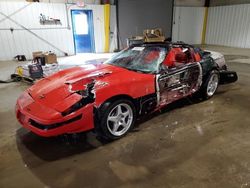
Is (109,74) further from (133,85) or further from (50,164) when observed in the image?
(50,164)

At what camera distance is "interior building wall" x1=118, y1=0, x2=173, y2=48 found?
11008mm

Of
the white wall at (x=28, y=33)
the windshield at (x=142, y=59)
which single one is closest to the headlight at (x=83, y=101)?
the windshield at (x=142, y=59)

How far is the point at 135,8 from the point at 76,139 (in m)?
10.00

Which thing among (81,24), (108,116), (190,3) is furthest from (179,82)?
(190,3)

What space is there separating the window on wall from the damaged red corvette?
7.37 meters

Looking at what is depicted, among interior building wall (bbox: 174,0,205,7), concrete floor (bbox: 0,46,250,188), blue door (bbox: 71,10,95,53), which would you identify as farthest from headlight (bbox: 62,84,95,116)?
interior building wall (bbox: 174,0,205,7)

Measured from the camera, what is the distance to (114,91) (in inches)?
103

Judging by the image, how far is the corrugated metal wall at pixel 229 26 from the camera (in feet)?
40.3

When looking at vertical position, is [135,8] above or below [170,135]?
above

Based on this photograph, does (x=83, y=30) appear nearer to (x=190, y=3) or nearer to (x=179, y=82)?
(x=190, y=3)

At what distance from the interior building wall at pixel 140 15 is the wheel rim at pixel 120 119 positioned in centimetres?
902

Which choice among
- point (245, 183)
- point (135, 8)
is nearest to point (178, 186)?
point (245, 183)

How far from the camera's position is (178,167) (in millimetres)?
2297

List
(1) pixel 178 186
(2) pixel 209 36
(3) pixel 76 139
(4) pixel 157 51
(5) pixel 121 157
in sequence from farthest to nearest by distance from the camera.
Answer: (2) pixel 209 36, (4) pixel 157 51, (3) pixel 76 139, (5) pixel 121 157, (1) pixel 178 186
